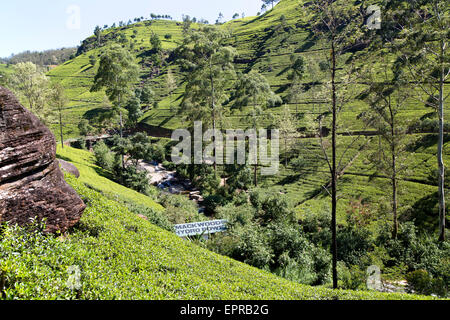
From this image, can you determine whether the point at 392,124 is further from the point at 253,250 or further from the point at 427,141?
the point at 427,141

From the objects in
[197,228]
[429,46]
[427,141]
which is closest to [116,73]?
[197,228]

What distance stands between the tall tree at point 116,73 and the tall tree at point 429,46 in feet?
103

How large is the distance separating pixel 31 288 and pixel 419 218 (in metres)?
32.0

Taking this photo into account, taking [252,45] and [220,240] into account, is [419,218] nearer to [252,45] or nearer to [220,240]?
[220,240]

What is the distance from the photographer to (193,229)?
54.7ft

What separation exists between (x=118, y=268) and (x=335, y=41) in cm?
1280

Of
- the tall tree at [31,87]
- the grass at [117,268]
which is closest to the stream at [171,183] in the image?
the tall tree at [31,87]

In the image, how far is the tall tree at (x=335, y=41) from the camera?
11.7 metres

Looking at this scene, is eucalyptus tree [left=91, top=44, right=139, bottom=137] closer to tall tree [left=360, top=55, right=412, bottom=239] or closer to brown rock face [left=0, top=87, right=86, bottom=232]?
brown rock face [left=0, top=87, right=86, bottom=232]

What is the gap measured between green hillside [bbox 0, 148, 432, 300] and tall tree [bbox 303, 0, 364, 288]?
440 cm

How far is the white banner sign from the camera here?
54.2 feet

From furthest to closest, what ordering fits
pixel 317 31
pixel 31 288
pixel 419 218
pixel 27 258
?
pixel 419 218
pixel 317 31
pixel 27 258
pixel 31 288

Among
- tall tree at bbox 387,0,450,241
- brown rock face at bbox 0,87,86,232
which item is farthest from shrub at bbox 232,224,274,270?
tall tree at bbox 387,0,450,241
